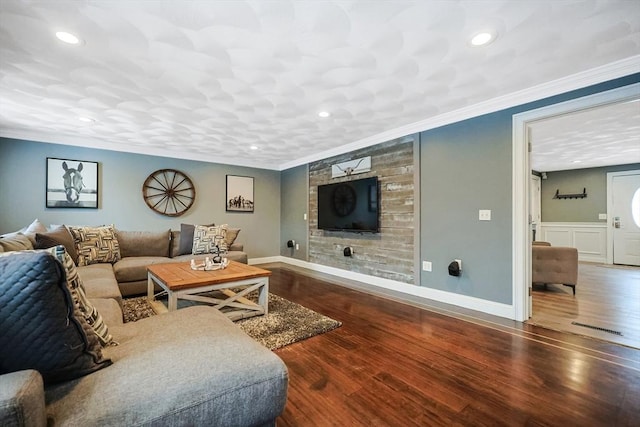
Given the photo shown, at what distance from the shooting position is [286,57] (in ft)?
7.03

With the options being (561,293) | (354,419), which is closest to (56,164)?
(354,419)

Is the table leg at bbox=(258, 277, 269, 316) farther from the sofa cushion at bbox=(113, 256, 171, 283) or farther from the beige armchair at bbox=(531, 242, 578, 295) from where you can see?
the beige armchair at bbox=(531, 242, 578, 295)

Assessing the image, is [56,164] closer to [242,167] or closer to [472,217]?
[242,167]

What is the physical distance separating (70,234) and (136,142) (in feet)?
6.01

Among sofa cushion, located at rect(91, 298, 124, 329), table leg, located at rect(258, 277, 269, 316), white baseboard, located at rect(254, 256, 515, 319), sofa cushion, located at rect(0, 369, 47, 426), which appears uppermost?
sofa cushion, located at rect(0, 369, 47, 426)

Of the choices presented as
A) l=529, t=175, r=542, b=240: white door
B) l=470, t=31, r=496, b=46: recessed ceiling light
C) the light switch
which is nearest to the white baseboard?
the light switch

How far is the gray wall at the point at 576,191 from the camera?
6.47m

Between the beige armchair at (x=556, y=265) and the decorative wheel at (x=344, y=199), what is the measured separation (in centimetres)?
262

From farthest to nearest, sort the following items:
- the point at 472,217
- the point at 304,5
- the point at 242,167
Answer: the point at 242,167 < the point at 472,217 < the point at 304,5

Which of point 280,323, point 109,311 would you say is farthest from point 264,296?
point 109,311

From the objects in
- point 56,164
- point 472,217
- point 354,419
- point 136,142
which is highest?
point 136,142

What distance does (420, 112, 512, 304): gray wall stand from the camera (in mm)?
2859

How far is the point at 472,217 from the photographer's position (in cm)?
Result: 310

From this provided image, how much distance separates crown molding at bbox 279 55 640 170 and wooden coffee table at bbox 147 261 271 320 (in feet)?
8.48
